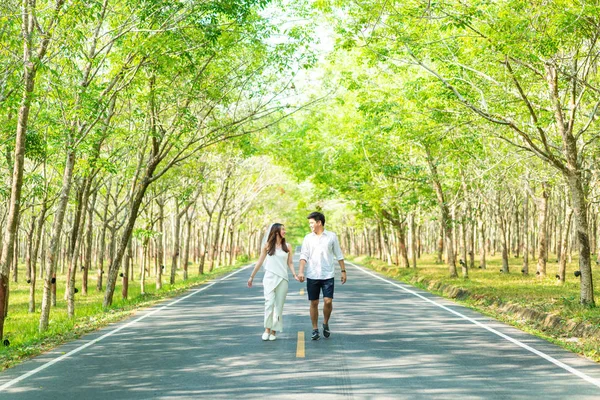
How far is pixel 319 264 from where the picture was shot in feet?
33.2

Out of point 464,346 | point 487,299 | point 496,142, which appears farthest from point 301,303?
point 496,142

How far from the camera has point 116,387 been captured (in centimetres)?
696

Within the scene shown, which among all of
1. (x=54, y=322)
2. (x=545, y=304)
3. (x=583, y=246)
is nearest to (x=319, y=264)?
(x=545, y=304)

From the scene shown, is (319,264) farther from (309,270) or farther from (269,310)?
(269,310)

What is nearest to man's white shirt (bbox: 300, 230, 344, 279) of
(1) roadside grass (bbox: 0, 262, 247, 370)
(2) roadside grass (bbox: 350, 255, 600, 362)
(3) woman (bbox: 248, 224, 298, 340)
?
(3) woman (bbox: 248, 224, 298, 340)

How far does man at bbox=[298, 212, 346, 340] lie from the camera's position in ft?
33.1

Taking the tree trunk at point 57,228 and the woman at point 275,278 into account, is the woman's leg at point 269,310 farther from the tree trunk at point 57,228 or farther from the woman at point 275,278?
the tree trunk at point 57,228

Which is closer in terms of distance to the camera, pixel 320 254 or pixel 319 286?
pixel 320 254

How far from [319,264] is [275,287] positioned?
812mm

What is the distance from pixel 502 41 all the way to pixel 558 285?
34.0 ft

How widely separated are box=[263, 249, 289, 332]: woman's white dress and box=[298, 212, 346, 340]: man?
1.06ft

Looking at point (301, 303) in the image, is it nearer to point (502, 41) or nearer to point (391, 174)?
point (502, 41)

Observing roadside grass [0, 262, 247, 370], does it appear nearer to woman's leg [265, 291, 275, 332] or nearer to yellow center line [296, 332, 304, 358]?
woman's leg [265, 291, 275, 332]

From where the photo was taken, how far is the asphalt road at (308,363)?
6.72 metres
